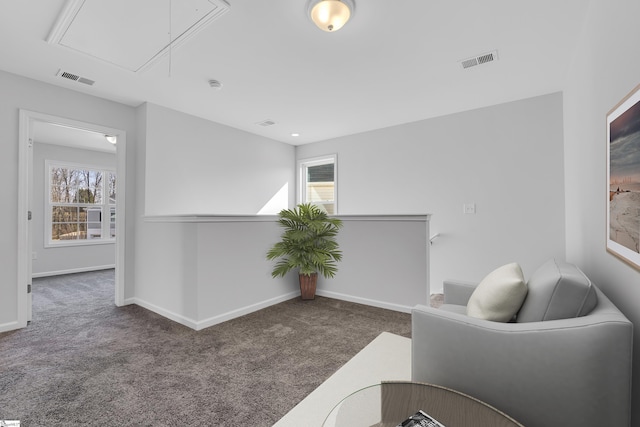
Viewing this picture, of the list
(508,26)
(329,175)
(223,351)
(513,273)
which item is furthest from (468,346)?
(329,175)

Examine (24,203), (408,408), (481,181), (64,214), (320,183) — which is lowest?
(408,408)

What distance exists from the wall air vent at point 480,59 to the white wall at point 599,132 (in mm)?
581

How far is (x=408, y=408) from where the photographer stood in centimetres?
105

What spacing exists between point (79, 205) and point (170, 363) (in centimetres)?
534

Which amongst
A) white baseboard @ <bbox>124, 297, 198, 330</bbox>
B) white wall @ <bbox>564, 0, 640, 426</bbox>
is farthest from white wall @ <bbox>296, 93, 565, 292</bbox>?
white baseboard @ <bbox>124, 297, 198, 330</bbox>

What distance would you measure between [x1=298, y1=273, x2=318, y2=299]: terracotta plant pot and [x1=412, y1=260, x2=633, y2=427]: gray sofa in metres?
2.28

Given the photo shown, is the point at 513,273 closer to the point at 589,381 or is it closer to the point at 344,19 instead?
the point at 589,381

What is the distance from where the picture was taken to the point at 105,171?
6020 millimetres

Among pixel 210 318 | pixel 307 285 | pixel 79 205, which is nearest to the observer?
pixel 210 318

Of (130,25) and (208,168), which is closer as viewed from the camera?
(130,25)

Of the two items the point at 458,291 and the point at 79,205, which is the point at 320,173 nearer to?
the point at 458,291

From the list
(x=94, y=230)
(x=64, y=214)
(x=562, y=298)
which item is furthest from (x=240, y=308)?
(x=64, y=214)

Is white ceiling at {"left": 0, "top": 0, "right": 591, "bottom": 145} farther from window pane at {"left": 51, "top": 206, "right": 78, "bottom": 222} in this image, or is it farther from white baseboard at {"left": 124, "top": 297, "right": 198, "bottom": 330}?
window pane at {"left": 51, "top": 206, "right": 78, "bottom": 222}

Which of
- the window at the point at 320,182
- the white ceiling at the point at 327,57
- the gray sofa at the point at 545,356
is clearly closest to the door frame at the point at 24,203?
the white ceiling at the point at 327,57
